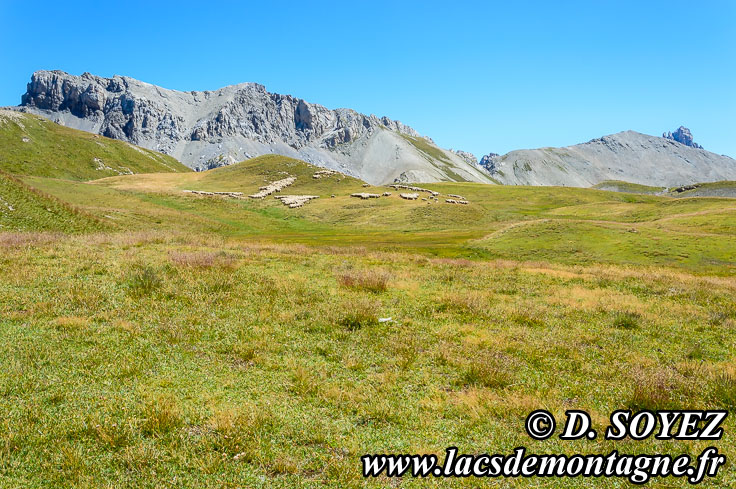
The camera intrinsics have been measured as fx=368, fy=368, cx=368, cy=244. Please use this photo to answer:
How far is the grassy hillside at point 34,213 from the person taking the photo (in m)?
34.2

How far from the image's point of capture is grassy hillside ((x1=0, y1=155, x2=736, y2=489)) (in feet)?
23.0

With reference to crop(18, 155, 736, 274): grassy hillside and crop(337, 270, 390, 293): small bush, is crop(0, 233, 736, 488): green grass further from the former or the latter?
crop(18, 155, 736, 274): grassy hillside

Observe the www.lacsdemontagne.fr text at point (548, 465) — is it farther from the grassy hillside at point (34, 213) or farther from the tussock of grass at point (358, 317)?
the grassy hillside at point (34, 213)

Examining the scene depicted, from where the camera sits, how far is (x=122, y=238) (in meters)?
31.3

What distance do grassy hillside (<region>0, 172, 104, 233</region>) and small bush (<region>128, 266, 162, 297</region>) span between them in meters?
24.0

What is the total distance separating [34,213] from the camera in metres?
36.8

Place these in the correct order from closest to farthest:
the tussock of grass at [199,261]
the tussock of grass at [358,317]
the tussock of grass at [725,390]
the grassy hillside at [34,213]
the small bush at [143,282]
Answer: the tussock of grass at [725,390]
the tussock of grass at [358,317]
the small bush at [143,282]
the tussock of grass at [199,261]
the grassy hillside at [34,213]

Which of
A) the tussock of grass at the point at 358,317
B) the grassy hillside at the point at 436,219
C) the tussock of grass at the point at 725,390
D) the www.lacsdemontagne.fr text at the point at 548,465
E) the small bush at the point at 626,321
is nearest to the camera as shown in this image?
the www.lacsdemontagne.fr text at the point at 548,465

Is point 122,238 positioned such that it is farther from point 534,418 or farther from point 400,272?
point 534,418

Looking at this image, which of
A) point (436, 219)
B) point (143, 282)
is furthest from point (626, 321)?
point (436, 219)

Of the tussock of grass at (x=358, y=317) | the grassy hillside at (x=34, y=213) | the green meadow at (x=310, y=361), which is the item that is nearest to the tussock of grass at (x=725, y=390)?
the green meadow at (x=310, y=361)

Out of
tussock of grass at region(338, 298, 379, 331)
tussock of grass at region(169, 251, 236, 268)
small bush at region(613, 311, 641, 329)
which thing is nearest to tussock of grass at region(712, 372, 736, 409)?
small bush at region(613, 311, 641, 329)

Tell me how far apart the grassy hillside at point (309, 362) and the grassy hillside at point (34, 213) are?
1060 cm

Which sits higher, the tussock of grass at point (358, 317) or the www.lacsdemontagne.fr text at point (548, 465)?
the tussock of grass at point (358, 317)
